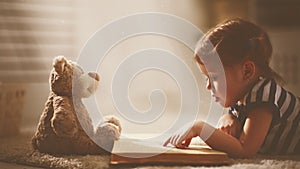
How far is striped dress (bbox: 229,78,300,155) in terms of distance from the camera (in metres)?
0.92

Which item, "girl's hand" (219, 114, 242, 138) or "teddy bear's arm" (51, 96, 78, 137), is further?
"girl's hand" (219, 114, 242, 138)

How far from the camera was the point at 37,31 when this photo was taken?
1553mm

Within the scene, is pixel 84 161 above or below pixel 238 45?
below

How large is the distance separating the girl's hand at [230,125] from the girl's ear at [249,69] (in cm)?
10

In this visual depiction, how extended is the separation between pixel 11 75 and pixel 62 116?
0.68 m

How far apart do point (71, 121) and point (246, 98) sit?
0.33 meters

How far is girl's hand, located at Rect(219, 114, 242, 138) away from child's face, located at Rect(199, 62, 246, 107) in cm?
4

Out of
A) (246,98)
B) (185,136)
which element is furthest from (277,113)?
(185,136)

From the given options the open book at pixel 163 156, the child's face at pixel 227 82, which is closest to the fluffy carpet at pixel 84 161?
the open book at pixel 163 156

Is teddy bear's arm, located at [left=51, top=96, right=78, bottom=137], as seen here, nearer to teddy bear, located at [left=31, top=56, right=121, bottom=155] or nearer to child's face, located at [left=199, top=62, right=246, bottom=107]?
teddy bear, located at [left=31, top=56, right=121, bottom=155]

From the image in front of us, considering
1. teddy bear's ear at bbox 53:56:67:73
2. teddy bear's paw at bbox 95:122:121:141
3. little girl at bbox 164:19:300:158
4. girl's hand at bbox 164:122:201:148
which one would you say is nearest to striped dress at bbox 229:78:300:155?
little girl at bbox 164:19:300:158

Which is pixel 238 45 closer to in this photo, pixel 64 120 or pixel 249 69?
pixel 249 69

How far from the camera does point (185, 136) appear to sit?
0.90 m

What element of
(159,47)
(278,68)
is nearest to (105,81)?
(159,47)
